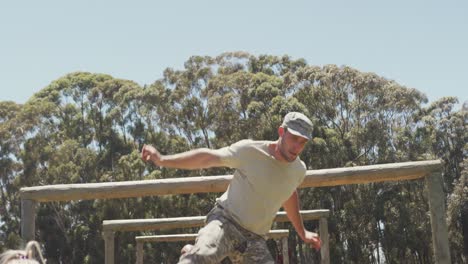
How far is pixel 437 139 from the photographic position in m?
32.7

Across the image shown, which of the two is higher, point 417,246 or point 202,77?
point 202,77

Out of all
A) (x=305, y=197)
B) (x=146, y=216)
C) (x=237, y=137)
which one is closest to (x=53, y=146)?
(x=146, y=216)

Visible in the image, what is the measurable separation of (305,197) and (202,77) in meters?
8.25

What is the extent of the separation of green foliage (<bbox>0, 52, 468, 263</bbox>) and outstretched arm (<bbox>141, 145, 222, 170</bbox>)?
81.2 ft

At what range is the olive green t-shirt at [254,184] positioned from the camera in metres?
4.34

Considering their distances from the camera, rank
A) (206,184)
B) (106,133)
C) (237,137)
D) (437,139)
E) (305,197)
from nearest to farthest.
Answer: (206,184)
(305,197)
(237,137)
(437,139)
(106,133)

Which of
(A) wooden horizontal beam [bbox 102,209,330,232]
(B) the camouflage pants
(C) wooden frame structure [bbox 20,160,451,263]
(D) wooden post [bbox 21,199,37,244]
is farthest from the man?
(A) wooden horizontal beam [bbox 102,209,330,232]

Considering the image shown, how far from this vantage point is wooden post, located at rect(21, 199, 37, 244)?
19.0 ft

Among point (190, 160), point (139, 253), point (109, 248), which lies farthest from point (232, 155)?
point (139, 253)

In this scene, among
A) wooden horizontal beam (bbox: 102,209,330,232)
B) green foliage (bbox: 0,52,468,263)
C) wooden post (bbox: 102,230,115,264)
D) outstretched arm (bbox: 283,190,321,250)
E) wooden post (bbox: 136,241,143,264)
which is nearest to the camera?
outstretched arm (bbox: 283,190,321,250)

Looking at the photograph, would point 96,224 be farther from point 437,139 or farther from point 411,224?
point 437,139

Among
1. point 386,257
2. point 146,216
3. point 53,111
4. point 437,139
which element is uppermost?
point 53,111

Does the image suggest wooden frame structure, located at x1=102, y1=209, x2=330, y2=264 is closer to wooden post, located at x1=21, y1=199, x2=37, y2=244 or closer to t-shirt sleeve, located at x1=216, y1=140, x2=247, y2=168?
wooden post, located at x1=21, y1=199, x2=37, y2=244

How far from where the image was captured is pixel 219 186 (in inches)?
239
